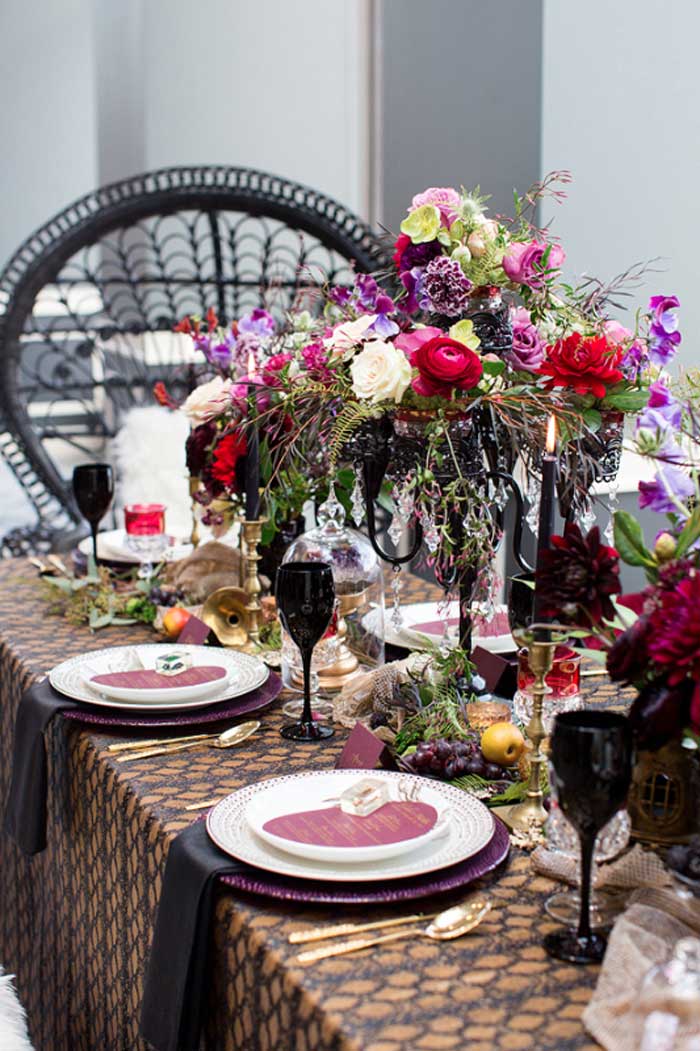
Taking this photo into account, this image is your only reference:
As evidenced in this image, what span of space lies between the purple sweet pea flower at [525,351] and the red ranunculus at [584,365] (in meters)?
0.05

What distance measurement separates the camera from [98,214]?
3246 millimetres

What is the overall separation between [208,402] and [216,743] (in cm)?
64

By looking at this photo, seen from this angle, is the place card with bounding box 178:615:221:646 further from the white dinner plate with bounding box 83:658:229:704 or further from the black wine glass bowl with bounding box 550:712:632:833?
the black wine glass bowl with bounding box 550:712:632:833

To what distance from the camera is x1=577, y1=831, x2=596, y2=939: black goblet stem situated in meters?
0.90

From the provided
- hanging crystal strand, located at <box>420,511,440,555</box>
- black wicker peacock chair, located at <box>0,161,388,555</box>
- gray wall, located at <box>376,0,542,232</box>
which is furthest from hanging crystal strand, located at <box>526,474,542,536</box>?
black wicker peacock chair, located at <box>0,161,388,555</box>

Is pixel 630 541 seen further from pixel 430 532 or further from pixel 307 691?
pixel 307 691

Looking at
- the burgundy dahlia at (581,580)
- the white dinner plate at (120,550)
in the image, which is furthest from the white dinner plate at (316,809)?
the white dinner plate at (120,550)

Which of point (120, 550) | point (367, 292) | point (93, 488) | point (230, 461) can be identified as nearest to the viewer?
point (367, 292)

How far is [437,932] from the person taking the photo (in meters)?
0.94

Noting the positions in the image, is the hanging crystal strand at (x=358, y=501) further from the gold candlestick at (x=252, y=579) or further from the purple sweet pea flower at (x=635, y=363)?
the purple sweet pea flower at (x=635, y=363)

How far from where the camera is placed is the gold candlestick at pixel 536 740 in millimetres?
1088

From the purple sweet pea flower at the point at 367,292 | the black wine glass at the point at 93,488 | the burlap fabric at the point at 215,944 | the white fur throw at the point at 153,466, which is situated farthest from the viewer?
the white fur throw at the point at 153,466

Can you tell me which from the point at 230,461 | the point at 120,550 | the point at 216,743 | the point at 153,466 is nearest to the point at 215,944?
the point at 216,743

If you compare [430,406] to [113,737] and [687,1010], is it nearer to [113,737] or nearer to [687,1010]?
[113,737]
